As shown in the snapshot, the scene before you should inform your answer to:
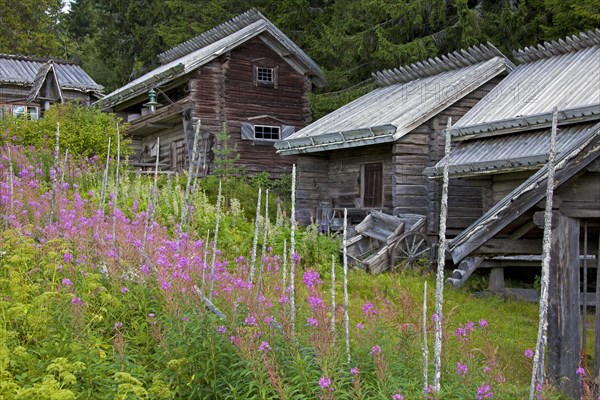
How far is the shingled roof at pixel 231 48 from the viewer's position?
23875 millimetres

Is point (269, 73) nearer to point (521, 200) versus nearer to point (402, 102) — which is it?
point (402, 102)

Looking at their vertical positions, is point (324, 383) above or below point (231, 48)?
below

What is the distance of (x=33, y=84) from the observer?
29438 millimetres

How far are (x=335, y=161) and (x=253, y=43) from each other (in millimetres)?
7893

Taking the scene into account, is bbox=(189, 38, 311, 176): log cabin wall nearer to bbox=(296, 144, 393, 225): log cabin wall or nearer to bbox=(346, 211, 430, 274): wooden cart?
bbox=(296, 144, 393, 225): log cabin wall

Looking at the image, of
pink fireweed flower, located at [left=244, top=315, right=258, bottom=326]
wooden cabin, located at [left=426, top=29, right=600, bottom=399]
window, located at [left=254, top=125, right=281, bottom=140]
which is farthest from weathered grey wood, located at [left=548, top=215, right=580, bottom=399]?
window, located at [left=254, top=125, right=281, bottom=140]

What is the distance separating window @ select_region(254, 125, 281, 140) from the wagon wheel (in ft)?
35.9

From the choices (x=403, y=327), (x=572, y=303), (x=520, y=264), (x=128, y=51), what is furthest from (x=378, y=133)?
(x=128, y=51)

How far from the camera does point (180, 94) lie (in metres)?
26.4

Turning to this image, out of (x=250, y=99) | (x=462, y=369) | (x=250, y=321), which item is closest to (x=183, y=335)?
(x=250, y=321)

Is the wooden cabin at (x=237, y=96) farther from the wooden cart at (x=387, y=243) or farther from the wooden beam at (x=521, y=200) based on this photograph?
the wooden beam at (x=521, y=200)

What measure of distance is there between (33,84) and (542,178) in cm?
2618

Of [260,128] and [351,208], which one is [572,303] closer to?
[351,208]

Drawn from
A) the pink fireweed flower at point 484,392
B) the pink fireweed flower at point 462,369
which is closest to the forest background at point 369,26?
the pink fireweed flower at point 462,369
